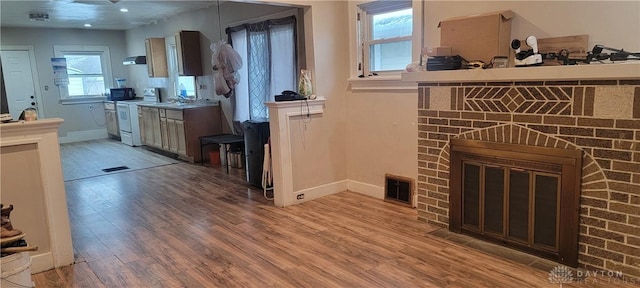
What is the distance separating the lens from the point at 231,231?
355cm

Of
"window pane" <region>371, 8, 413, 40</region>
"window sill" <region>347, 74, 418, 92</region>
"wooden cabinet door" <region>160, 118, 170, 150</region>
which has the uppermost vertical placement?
"window pane" <region>371, 8, 413, 40</region>

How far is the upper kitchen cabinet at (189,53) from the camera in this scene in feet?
22.5

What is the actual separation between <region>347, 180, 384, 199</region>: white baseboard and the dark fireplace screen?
1.10 metres

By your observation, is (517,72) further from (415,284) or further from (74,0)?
(74,0)

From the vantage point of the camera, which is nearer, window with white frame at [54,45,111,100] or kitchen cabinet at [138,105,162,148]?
kitchen cabinet at [138,105,162,148]

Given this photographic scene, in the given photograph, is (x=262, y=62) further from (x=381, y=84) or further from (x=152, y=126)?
(x=152, y=126)

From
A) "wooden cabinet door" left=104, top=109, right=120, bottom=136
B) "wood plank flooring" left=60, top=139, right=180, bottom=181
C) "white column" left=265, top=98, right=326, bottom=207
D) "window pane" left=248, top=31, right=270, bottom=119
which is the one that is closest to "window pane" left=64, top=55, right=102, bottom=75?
"wooden cabinet door" left=104, top=109, right=120, bottom=136

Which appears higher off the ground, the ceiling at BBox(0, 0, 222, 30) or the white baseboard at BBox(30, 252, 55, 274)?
the ceiling at BBox(0, 0, 222, 30)

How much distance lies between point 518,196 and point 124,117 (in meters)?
7.78

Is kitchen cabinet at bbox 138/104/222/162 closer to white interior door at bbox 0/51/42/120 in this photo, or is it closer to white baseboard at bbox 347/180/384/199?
white baseboard at bbox 347/180/384/199

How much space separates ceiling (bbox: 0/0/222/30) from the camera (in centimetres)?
609

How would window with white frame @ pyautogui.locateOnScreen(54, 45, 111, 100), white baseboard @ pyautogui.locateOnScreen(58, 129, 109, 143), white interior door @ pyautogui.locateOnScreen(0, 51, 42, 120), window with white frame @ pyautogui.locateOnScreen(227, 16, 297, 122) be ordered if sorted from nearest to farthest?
window with white frame @ pyautogui.locateOnScreen(227, 16, 297, 122) → white interior door @ pyautogui.locateOnScreen(0, 51, 42, 120) → window with white frame @ pyautogui.locateOnScreen(54, 45, 111, 100) → white baseboard @ pyautogui.locateOnScreen(58, 129, 109, 143)

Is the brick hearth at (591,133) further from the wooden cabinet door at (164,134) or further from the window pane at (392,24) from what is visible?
the wooden cabinet door at (164,134)

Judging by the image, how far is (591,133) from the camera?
252cm
